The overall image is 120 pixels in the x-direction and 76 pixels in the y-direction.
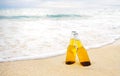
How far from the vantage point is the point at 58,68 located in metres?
2.93

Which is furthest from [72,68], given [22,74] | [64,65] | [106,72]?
[22,74]

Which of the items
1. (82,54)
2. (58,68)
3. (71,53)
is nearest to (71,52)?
(71,53)

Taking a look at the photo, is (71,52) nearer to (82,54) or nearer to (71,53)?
(71,53)

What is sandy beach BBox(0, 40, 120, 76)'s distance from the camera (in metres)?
2.71

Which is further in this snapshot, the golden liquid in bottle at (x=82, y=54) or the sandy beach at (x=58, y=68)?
the golden liquid in bottle at (x=82, y=54)

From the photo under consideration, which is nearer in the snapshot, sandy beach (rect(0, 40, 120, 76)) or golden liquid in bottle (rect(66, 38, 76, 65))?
sandy beach (rect(0, 40, 120, 76))

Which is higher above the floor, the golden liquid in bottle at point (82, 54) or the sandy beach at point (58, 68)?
the golden liquid in bottle at point (82, 54)

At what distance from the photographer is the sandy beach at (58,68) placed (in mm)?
2705

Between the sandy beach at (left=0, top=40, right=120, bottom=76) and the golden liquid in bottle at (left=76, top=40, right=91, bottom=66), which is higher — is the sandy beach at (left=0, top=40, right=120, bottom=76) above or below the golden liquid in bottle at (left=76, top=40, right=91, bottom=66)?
below

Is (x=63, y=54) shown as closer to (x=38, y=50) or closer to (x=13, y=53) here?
(x=38, y=50)

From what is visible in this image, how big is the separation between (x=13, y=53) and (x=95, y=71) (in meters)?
1.77

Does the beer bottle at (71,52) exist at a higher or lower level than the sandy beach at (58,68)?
higher

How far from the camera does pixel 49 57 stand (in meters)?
3.67

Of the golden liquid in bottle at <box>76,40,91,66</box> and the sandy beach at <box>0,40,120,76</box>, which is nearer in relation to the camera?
the sandy beach at <box>0,40,120,76</box>
